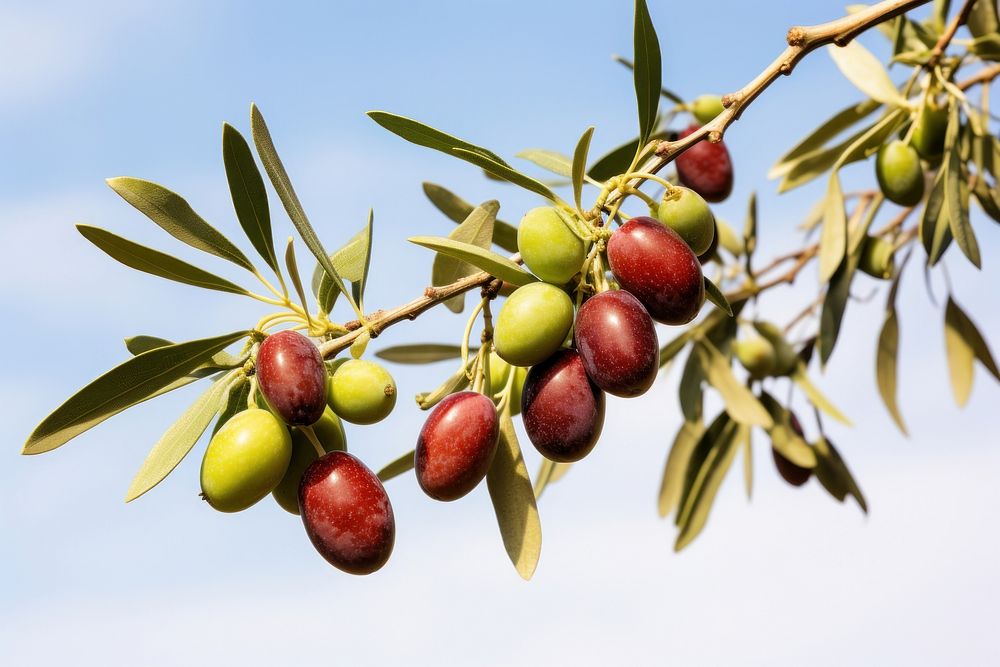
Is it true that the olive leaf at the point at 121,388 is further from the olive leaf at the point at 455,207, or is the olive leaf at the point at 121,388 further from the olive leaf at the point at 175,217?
the olive leaf at the point at 455,207

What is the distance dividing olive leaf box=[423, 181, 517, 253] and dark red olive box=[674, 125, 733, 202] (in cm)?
65

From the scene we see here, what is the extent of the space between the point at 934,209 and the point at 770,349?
31.7 inches

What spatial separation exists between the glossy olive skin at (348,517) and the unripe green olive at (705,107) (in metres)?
1.63

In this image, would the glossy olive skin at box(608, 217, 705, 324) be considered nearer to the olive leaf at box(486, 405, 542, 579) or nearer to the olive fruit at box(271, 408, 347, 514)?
the olive leaf at box(486, 405, 542, 579)

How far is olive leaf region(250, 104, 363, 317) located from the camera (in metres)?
1.41

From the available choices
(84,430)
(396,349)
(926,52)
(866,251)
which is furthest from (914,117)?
(84,430)

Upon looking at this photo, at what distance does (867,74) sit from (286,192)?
5.42 ft

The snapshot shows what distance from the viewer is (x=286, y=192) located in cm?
149

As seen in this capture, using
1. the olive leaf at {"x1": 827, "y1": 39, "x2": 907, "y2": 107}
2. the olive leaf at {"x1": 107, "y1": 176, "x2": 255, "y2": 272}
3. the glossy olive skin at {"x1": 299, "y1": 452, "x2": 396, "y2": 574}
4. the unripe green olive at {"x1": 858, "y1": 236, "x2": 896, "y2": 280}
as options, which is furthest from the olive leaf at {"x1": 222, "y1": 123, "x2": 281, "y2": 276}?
the unripe green olive at {"x1": 858, "y1": 236, "x2": 896, "y2": 280}

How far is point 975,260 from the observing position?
2.06 meters

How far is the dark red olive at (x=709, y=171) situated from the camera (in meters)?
2.28

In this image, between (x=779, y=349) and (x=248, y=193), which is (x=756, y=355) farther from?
(x=248, y=193)

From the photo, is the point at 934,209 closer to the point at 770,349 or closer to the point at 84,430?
the point at 770,349

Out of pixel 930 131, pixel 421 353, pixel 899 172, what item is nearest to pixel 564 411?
pixel 421 353
